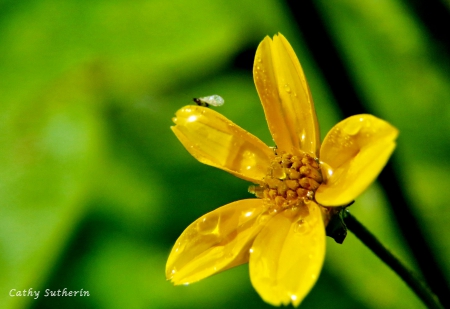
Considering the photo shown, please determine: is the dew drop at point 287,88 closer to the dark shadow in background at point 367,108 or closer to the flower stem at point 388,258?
the flower stem at point 388,258

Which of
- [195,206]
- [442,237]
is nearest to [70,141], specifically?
[195,206]

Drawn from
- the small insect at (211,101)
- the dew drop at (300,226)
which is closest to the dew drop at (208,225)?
the dew drop at (300,226)

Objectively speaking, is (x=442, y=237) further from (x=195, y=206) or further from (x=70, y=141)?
(x=70, y=141)

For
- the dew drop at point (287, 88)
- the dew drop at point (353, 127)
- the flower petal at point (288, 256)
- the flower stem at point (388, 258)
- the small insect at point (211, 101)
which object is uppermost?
the dew drop at point (287, 88)

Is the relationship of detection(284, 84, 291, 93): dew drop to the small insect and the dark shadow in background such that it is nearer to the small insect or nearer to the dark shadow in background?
the small insect

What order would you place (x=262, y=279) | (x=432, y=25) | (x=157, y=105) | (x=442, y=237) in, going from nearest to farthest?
(x=262, y=279)
(x=442, y=237)
(x=432, y=25)
(x=157, y=105)

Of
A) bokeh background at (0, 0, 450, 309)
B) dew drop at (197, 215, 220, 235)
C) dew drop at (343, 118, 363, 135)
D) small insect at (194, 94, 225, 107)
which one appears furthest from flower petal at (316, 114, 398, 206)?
bokeh background at (0, 0, 450, 309)

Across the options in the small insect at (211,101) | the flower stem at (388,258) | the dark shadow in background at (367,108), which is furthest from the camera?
the dark shadow in background at (367,108)

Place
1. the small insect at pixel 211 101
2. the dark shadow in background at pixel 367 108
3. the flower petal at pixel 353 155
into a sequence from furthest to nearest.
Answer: the dark shadow in background at pixel 367 108 < the small insect at pixel 211 101 < the flower petal at pixel 353 155
